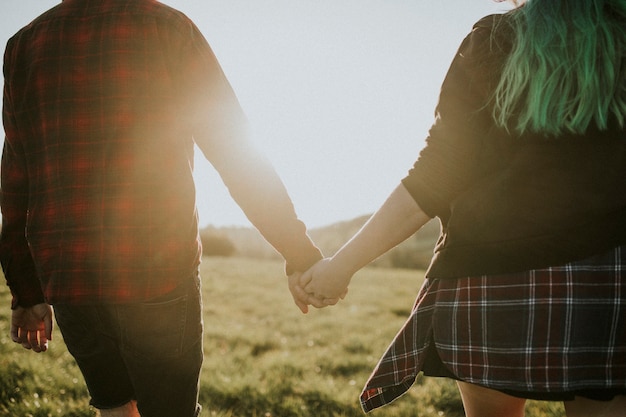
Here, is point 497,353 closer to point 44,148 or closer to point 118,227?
point 118,227

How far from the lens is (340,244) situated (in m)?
28.0

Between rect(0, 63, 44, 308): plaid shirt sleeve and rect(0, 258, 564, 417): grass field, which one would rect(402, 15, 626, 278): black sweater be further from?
rect(0, 258, 564, 417): grass field

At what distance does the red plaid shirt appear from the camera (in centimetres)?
162

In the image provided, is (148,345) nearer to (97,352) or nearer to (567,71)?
(97,352)

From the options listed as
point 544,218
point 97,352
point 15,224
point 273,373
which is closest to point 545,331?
point 544,218

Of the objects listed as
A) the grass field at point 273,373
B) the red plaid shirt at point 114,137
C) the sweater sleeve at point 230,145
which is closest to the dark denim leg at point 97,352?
the red plaid shirt at point 114,137

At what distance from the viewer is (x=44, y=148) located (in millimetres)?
1694

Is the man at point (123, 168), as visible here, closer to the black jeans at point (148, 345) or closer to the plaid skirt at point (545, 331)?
the black jeans at point (148, 345)

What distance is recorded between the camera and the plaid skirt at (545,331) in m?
1.37

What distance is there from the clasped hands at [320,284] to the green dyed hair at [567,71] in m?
0.91

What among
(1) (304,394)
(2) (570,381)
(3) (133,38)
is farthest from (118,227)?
(1) (304,394)

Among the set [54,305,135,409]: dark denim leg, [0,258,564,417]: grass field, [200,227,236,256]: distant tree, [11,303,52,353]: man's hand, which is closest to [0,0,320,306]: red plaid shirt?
[54,305,135,409]: dark denim leg

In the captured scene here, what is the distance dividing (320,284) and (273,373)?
2.66 meters

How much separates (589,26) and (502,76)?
28 centimetres
